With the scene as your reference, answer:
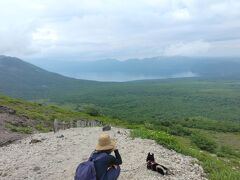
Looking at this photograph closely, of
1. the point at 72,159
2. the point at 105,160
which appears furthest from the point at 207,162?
the point at 105,160

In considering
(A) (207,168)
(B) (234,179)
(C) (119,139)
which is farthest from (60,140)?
(B) (234,179)

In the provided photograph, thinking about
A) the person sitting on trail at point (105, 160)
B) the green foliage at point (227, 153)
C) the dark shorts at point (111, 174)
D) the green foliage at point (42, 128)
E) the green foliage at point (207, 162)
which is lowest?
the green foliage at point (227, 153)

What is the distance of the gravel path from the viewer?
19281mm

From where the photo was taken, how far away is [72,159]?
22.1 metres

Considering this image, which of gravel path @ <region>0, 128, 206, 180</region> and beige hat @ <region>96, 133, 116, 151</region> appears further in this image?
gravel path @ <region>0, 128, 206, 180</region>

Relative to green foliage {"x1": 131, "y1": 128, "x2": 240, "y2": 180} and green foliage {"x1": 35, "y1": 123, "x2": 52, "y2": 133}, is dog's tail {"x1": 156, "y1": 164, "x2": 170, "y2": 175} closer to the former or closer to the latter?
green foliage {"x1": 131, "y1": 128, "x2": 240, "y2": 180}

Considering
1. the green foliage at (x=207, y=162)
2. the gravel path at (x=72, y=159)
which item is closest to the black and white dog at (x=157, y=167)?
the gravel path at (x=72, y=159)

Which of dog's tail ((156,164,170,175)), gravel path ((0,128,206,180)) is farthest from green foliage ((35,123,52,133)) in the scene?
dog's tail ((156,164,170,175))

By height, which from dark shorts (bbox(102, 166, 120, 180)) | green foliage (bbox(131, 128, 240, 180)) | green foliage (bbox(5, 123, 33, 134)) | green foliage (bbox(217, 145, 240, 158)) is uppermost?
dark shorts (bbox(102, 166, 120, 180))

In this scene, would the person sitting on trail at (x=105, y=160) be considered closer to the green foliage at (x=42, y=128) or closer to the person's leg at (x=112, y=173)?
the person's leg at (x=112, y=173)

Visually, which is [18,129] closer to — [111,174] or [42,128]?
[42,128]

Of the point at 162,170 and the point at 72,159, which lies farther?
the point at 72,159

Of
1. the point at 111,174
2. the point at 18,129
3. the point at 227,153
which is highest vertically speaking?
the point at 111,174

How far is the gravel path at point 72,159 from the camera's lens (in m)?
19.3
